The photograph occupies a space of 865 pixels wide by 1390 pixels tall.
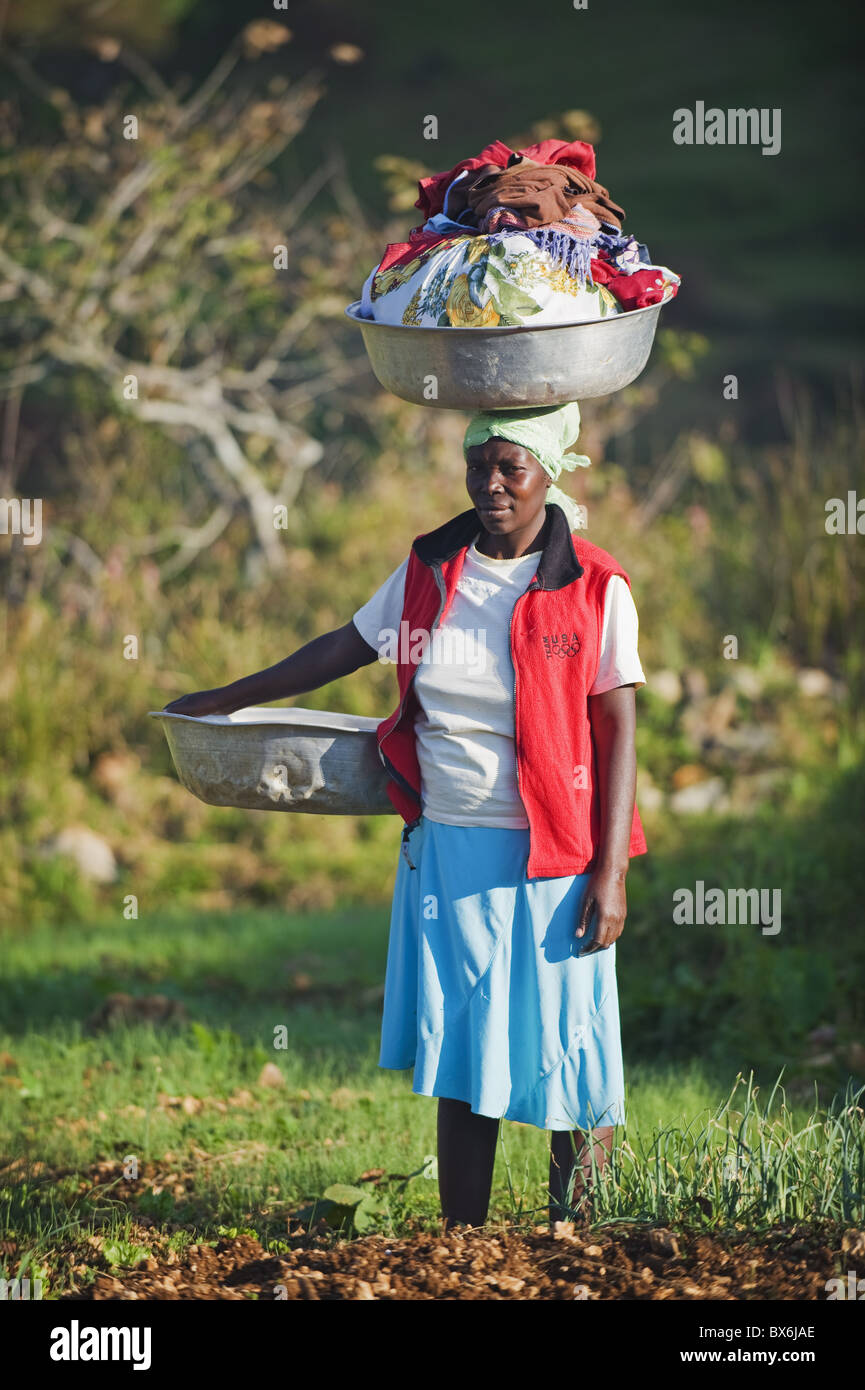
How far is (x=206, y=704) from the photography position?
3.34 meters

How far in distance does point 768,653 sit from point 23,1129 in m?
4.53

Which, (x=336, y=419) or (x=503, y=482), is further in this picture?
(x=336, y=419)

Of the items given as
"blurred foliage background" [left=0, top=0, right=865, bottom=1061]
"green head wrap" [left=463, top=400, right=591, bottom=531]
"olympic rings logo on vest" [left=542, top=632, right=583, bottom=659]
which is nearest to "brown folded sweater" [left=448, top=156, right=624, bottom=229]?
"green head wrap" [left=463, top=400, right=591, bottom=531]

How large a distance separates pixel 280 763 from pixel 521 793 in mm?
549

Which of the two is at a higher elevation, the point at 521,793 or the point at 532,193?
the point at 532,193

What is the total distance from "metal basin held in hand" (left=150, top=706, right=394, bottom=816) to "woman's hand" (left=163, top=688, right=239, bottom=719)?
7 centimetres

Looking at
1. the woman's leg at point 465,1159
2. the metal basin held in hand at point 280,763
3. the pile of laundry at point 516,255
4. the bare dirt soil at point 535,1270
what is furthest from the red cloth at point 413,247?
the bare dirt soil at point 535,1270

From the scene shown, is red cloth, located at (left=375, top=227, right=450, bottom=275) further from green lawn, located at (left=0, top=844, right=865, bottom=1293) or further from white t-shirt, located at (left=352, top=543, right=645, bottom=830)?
green lawn, located at (left=0, top=844, right=865, bottom=1293)

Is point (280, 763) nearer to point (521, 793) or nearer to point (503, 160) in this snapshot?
point (521, 793)

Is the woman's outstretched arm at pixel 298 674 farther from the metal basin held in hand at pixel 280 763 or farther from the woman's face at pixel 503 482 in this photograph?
the woman's face at pixel 503 482

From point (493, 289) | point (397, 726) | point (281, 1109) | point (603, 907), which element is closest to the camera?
point (493, 289)

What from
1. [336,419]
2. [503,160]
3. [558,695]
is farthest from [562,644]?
[336,419]

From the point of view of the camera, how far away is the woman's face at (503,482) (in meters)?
3.02

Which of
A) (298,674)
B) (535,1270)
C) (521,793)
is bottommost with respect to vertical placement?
(535,1270)
